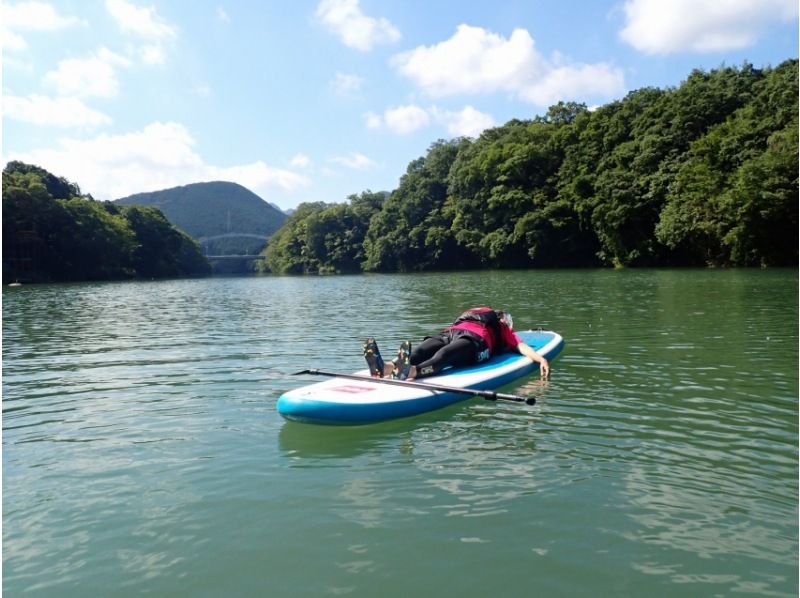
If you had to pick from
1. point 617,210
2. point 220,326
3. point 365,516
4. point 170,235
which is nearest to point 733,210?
point 617,210

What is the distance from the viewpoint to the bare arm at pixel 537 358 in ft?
28.0

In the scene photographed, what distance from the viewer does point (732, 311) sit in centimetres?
1609

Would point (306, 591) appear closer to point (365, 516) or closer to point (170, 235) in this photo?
point (365, 516)

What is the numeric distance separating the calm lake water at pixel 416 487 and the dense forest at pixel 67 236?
209ft

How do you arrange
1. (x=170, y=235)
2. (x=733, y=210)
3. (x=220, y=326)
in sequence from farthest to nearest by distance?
1. (x=170, y=235)
2. (x=733, y=210)
3. (x=220, y=326)

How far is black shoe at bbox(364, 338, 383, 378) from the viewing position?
7.62 metres

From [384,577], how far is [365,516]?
0.83m

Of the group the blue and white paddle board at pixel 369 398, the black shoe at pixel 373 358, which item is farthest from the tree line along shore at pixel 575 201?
the black shoe at pixel 373 358

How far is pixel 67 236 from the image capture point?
234ft

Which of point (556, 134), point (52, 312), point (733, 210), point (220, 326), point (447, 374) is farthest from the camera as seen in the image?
point (556, 134)

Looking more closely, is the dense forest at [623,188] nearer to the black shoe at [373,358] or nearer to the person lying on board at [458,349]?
the person lying on board at [458,349]

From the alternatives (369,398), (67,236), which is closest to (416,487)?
(369,398)

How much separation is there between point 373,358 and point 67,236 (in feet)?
243

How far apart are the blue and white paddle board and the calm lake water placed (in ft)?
0.54
